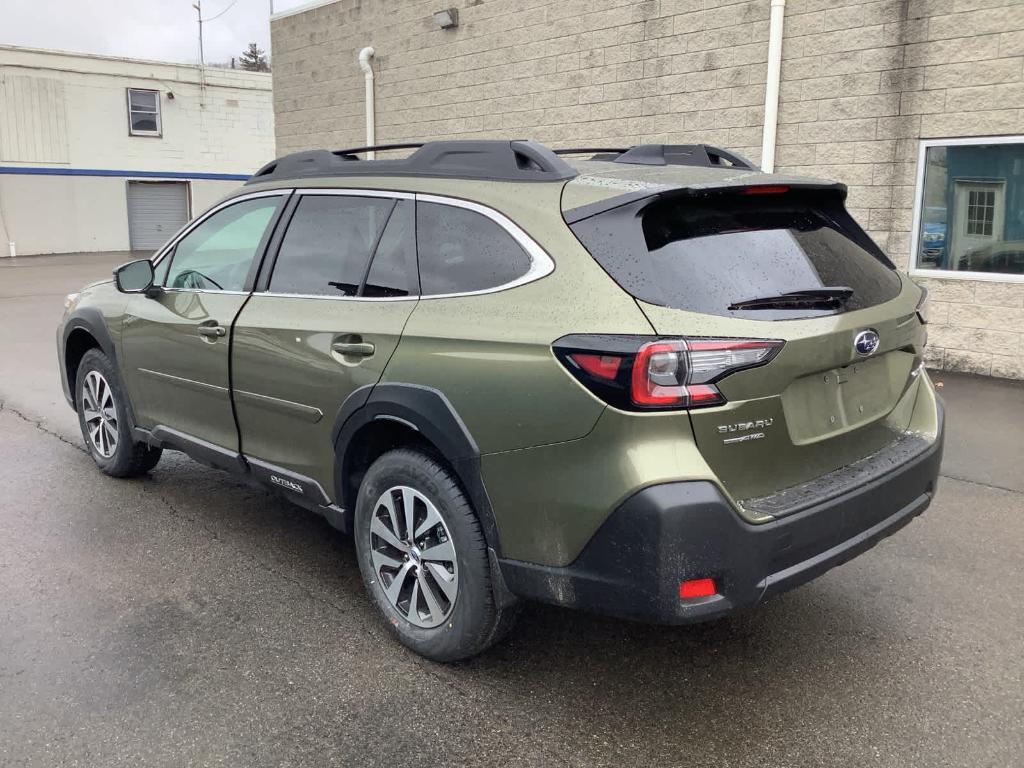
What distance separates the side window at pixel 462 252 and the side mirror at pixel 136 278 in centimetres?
201

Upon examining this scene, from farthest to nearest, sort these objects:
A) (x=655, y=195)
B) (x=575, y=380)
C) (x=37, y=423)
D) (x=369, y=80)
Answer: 1. (x=369, y=80)
2. (x=37, y=423)
3. (x=655, y=195)
4. (x=575, y=380)

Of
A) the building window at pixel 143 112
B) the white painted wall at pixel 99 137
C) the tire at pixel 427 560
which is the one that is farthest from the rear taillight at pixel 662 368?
the building window at pixel 143 112

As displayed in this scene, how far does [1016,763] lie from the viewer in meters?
2.77

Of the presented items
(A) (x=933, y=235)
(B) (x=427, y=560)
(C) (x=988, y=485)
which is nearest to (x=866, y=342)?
(B) (x=427, y=560)

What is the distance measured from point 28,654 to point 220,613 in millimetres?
703

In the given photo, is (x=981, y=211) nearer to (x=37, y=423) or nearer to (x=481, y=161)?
(x=481, y=161)

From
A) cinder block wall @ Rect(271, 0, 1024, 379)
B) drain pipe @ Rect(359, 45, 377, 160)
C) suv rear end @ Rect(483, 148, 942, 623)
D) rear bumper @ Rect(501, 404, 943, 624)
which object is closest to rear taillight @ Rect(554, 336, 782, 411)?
suv rear end @ Rect(483, 148, 942, 623)

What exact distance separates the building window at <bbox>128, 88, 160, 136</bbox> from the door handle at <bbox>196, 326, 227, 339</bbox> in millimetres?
28059

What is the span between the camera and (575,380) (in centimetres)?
276

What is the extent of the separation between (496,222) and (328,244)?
0.97m

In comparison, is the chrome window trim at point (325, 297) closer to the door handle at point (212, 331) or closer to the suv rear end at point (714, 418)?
the door handle at point (212, 331)

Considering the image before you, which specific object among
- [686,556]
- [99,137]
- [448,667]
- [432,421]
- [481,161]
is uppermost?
[99,137]

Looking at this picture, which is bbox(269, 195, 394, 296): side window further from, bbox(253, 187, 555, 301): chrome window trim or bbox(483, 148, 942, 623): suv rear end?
bbox(483, 148, 942, 623): suv rear end

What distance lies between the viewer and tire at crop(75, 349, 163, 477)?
527cm
